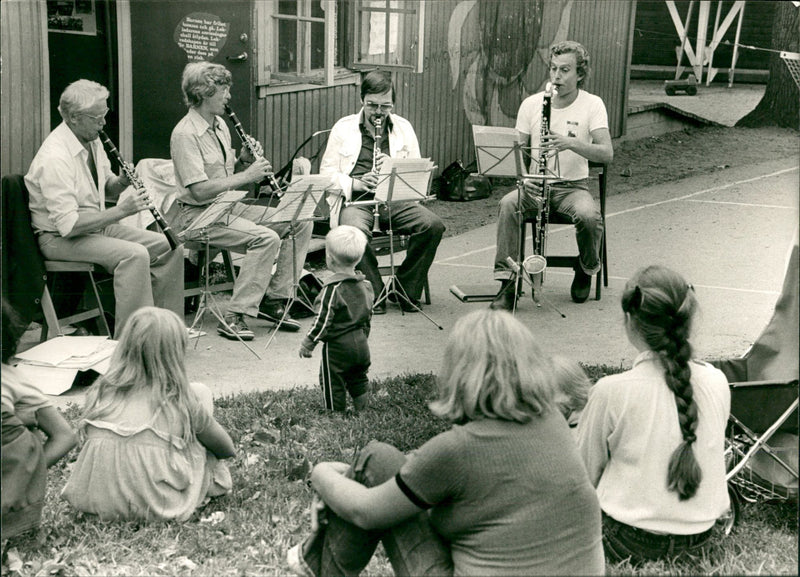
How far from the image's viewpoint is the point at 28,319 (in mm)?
5738

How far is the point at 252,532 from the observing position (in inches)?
155

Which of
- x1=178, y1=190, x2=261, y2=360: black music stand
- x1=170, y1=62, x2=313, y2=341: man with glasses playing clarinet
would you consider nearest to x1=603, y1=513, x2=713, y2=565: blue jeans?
x1=178, y1=190, x2=261, y2=360: black music stand

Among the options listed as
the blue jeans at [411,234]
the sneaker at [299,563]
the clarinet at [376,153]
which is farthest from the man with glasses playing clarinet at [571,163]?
the sneaker at [299,563]

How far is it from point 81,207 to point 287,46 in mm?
3310

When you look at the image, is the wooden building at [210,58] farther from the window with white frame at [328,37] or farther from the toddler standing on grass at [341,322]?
the toddler standing on grass at [341,322]

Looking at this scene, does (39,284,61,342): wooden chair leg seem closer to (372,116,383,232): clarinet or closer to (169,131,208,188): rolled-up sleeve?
(169,131,208,188): rolled-up sleeve

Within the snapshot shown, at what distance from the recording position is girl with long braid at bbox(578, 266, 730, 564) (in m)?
3.46

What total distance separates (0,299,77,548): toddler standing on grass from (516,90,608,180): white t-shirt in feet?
14.7

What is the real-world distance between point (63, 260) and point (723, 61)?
59.5ft

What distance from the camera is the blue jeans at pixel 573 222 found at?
7.29 m

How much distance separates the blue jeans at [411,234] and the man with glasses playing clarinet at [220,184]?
0.55m

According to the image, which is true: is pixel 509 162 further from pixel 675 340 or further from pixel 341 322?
pixel 675 340

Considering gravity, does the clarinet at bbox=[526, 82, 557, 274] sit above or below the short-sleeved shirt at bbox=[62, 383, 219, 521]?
above

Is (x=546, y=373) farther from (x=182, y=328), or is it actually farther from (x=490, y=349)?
(x=182, y=328)
